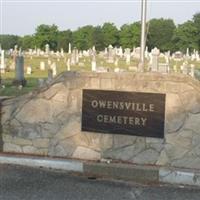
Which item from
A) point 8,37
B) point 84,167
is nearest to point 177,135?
point 84,167

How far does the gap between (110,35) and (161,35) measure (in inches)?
539

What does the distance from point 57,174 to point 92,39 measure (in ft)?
309

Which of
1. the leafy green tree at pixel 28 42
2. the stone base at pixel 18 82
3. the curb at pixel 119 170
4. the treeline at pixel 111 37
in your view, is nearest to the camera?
the curb at pixel 119 170

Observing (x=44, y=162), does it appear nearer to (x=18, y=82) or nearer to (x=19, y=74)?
(x=18, y=82)

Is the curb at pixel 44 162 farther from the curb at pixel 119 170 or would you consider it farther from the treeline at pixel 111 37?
the treeline at pixel 111 37

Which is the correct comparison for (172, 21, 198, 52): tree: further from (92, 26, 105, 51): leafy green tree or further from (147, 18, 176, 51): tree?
(92, 26, 105, 51): leafy green tree

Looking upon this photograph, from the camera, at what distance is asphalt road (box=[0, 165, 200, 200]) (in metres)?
6.09

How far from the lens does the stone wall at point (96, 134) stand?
735cm

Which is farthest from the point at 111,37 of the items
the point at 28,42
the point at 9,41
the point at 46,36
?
the point at 9,41

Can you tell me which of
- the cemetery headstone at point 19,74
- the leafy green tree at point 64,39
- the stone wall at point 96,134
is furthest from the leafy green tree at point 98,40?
the stone wall at point 96,134

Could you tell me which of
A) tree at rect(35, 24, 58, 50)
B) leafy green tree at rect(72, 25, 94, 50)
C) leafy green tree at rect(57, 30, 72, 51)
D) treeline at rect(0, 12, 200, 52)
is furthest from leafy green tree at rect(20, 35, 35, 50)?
leafy green tree at rect(72, 25, 94, 50)

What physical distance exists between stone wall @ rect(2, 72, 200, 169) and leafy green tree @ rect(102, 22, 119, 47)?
92.0m

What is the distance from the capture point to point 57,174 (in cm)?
725

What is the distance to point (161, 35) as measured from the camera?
4277 inches
